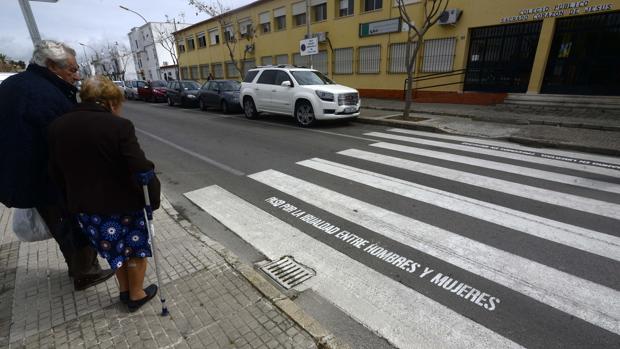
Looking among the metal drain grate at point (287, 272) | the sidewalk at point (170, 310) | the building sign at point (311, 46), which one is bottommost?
the metal drain grate at point (287, 272)

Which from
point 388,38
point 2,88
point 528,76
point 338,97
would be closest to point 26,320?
point 2,88

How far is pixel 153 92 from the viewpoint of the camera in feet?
77.6

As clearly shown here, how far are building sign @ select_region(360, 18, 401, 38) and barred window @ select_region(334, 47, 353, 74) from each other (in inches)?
57.9

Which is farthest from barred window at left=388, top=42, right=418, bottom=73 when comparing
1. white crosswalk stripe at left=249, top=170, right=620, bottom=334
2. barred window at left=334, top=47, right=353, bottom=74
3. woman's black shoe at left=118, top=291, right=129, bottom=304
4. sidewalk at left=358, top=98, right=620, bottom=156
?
woman's black shoe at left=118, top=291, right=129, bottom=304

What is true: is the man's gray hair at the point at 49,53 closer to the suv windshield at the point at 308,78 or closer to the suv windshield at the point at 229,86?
the suv windshield at the point at 308,78

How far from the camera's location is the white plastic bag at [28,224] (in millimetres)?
2604

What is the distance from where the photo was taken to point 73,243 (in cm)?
270

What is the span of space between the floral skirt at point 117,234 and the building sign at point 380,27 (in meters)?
16.9

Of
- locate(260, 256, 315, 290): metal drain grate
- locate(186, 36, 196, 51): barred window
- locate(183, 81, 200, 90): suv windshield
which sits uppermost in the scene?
locate(186, 36, 196, 51): barred window

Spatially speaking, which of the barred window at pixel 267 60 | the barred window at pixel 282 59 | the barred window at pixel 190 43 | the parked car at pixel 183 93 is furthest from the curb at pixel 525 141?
the barred window at pixel 190 43

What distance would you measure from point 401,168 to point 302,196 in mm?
2284

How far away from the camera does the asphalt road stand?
2521 millimetres

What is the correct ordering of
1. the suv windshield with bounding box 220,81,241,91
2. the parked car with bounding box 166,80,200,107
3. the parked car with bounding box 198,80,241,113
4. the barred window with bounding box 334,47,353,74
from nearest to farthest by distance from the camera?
the parked car with bounding box 198,80,241,113 → the suv windshield with bounding box 220,81,241,91 → the parked car with bounding box 166,80,200,107 → the barred window with bounding box 334,47,353,74

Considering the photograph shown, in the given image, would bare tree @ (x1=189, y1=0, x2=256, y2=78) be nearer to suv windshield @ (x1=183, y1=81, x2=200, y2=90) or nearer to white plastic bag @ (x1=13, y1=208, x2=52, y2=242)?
suv windshield @ (x1=183, y1=81, x2=200, y2=90)
